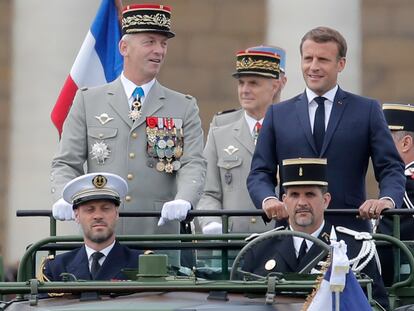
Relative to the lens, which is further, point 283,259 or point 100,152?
point 100,152

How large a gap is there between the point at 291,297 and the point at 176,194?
2.25 m

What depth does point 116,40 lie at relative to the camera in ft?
A: 45.9

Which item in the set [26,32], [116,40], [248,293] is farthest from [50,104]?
[248,293]

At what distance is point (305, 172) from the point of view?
10797 mm

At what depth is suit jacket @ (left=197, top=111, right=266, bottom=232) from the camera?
13.1 m

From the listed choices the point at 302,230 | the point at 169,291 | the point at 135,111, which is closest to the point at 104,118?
the point at 135,111

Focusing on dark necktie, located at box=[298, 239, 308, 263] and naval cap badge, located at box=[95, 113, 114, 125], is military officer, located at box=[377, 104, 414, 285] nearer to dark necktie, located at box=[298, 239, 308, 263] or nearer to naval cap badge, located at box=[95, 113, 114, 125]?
dark necktie, located at box=[298, 239, 308, 263]

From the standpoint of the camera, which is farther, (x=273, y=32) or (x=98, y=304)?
(x=273, y=32)

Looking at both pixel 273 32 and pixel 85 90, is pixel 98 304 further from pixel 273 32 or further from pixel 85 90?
pixel 273 32

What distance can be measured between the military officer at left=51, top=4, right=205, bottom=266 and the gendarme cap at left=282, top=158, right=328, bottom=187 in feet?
3.15

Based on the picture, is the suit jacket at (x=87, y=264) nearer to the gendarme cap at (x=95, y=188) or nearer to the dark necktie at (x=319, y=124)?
the gendarme cap at (x=95, y=188)

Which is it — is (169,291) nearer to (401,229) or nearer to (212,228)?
(401,229)

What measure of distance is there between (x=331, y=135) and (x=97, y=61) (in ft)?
9.42

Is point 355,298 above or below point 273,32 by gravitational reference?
below
